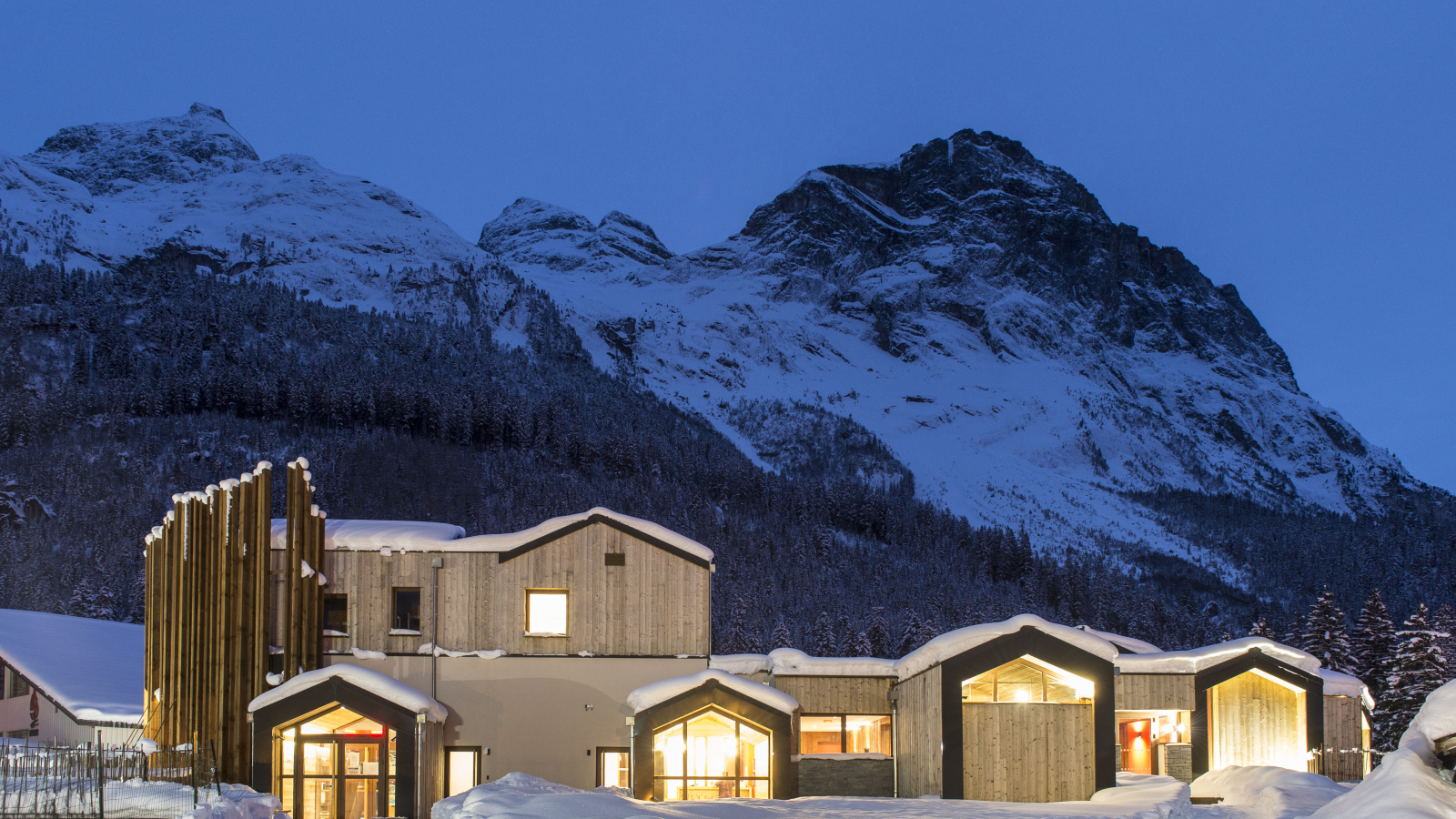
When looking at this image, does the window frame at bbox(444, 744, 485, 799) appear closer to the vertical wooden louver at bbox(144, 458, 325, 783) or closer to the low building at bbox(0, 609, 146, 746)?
the vertical wooden louver at bbox(144, 458, 325, 783)

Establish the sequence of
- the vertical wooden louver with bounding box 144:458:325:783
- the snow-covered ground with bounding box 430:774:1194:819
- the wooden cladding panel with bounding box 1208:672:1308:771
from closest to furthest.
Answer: the snow-covered ground with bounding box 430:774:1194:819, the vertical wooden louver with bounding box 144:458:325:783, the wooden cladding panel with bounding box 1208:672:1308:771

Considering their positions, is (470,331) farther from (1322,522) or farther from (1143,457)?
(1322,522)

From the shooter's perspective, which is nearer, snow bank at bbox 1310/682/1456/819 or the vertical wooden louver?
snow bank at bbox 1310/682/1456/819

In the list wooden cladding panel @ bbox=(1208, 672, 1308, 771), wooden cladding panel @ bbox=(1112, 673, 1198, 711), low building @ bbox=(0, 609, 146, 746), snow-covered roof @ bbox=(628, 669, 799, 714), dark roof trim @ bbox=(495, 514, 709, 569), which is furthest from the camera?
low building @ bbox=(0, 609, 146, 746)

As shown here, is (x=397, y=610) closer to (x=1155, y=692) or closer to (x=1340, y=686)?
(x=1155, y=692)

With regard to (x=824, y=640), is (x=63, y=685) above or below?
above

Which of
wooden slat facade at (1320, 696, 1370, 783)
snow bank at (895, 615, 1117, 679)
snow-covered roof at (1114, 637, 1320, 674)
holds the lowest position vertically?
wooden slat facade at (1320, 696, 1370, 783)

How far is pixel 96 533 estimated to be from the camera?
258ft

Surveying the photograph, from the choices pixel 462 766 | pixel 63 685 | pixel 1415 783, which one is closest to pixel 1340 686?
pixel 462 766

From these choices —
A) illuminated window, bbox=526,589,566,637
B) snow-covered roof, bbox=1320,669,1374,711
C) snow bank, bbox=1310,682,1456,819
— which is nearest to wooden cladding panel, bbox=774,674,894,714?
illuminated window, bbox=526,589,566,637

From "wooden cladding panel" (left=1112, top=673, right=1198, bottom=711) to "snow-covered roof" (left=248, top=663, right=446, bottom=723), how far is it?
17.4m

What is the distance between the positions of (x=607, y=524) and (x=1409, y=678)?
3125cm

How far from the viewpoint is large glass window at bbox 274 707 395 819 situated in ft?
72.0

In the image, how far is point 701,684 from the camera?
72.8 ft
